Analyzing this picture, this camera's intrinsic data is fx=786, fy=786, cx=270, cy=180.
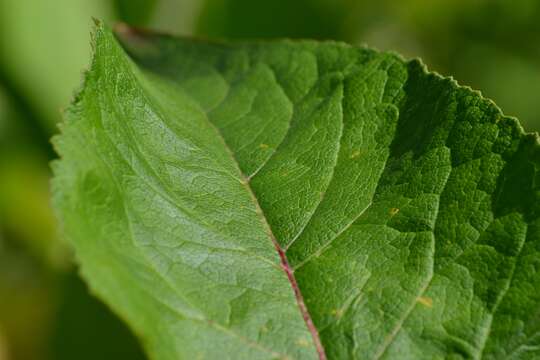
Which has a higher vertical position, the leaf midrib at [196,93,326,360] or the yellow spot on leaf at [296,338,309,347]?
the leaf midrib at [196,93,326,360]

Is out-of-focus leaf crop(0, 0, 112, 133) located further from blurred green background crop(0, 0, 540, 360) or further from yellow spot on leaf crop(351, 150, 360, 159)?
yellow spot on leaf crop(351, 150, 360, 159)

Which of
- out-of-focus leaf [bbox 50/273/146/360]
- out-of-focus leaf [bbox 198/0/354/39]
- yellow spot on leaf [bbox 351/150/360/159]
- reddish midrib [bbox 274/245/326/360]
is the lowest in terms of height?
out-of-focus leaf [bbox 50/273/146/360]

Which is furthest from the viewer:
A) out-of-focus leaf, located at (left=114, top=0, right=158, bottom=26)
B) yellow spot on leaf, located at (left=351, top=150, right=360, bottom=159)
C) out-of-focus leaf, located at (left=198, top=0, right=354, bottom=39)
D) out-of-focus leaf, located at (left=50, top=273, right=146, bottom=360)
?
out-of-focus leaf, located at (left=198, top=0, right=354, bottom=39)


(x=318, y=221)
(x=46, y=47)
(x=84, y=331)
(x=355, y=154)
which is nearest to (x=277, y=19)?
(x=46, y=47)

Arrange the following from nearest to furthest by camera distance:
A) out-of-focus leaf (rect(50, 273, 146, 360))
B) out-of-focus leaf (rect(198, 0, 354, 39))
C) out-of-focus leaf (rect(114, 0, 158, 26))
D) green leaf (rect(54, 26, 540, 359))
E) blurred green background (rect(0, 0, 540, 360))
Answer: green leaf (rect(54, 26, 540, 359)) < out-of-focus leaf (rect(50, 273, 146, 360)) < blurred green background (rect(0, 0, 540, 360)) < out-of-focus leaf (rect(114, 0, 158, 26)) < out-of-focus leaf (rect(198, 0, 354, 39))

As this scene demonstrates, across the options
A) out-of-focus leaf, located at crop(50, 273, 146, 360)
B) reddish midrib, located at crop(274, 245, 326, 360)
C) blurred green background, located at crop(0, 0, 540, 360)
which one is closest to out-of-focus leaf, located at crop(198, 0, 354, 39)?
blurred green background, located at crop(0, 0, 540, 360)

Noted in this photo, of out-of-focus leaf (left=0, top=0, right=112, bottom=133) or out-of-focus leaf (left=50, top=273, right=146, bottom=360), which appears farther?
out-of-focus leaf (left=0, top=0, right=112, bottom=133)

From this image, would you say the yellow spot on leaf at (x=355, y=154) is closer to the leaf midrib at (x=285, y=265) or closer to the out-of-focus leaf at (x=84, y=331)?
the leaf midrib at (x=285, y=265)

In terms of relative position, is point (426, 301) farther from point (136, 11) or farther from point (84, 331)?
point (136, 11)
